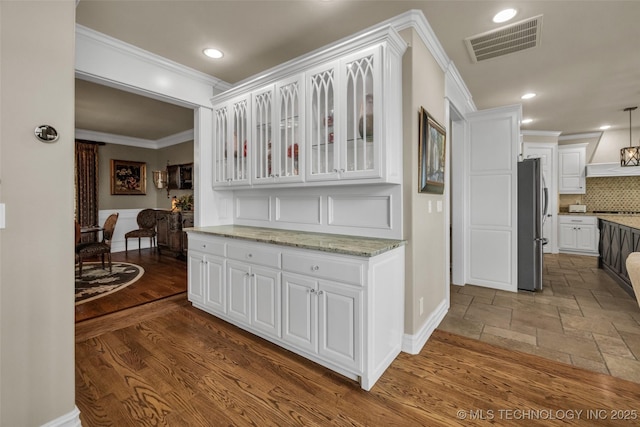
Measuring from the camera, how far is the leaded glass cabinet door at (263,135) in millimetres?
2898

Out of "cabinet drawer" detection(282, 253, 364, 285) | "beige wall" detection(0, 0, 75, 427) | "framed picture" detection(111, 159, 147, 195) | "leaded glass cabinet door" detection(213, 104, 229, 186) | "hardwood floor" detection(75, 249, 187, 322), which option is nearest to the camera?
"beige wall" detection(0, 0, 75, 427)

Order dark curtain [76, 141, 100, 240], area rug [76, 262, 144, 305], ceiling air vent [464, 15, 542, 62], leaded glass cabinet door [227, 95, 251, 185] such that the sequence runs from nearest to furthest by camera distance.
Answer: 1. ceiling air vent [464, 15, 542, 62]
2. leaded glass cabinet door [227, 95, 251, 185]
3. area rug [76, 262, 144, 305]
4. dark curtain [76, 141, 100, 240]

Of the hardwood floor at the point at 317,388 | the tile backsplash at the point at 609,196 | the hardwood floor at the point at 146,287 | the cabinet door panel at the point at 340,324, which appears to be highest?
the tile backsplash at the point at 609,196

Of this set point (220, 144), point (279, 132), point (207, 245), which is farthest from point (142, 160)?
point (279, 132)

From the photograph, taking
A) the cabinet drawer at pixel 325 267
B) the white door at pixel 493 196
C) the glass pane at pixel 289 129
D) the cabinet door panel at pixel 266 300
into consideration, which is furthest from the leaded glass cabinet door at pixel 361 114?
the white door at pixel 493 196

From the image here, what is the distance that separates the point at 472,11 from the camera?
2.25 m

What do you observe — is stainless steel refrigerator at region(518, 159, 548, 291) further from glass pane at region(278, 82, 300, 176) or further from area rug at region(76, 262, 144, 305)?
area rug at region(76, 262, 144, 305)

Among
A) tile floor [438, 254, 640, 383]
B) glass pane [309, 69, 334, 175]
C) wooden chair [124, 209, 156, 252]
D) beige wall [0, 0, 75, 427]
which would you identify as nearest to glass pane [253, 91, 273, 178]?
glass pane [309, 69, 334, 175]

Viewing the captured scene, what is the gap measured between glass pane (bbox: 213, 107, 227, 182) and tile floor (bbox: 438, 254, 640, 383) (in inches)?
113

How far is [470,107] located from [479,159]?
80 centimetres

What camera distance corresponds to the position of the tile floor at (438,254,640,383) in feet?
7.59

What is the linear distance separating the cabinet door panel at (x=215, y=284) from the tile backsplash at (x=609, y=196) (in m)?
7.74

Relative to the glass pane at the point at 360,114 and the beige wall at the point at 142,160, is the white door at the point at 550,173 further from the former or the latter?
the beige wall at the point at 142,160

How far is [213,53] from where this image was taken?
2932 millimetres
